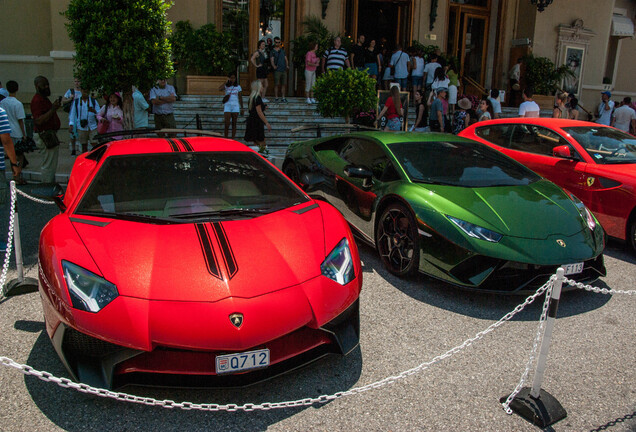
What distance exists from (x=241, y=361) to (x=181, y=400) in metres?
0.53

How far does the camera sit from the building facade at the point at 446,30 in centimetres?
1336

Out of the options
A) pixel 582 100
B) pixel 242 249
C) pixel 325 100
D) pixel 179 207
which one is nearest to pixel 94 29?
pixel 325 100

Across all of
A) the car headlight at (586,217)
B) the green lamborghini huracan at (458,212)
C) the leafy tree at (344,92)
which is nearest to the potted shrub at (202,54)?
the leafy tree at (344,92)

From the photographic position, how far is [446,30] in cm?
1758

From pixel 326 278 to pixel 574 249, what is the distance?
239 centimetres

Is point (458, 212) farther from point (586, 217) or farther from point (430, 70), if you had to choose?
point (430, 70)

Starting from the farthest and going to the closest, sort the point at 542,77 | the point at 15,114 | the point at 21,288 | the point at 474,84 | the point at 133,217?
the point at 474,84
the point at 542,77
the point at 15,114
the point at 21,288
the point at 133,217

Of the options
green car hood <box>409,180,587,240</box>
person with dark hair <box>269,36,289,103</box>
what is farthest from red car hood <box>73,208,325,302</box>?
person with dark hair <box>269,36,289,103</box>

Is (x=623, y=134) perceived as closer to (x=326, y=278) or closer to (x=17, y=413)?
(x=326, y=278)

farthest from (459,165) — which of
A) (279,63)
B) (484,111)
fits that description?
(279,63)

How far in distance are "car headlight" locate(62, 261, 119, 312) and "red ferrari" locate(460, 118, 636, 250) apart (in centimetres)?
541

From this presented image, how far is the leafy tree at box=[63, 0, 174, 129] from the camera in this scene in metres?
8.13

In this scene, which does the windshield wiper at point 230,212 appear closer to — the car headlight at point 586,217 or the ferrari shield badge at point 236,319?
the ferrari shield badge at point 236,319

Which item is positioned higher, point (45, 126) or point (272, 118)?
point (45, 126)
